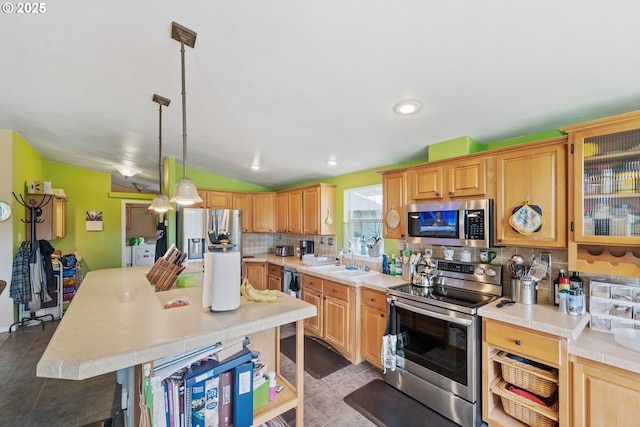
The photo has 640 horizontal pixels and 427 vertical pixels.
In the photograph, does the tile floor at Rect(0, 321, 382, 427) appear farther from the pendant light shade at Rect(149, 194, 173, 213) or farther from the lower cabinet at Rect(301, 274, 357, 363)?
the pendant light shade at Rect(149, 194, 173, 213)

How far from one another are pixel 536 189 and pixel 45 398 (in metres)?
4.29

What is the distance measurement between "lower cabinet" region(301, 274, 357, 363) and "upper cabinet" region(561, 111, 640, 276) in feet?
6.11

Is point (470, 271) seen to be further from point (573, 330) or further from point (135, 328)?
point (135, 328)

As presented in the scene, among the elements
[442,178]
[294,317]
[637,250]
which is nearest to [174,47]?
[294,317]

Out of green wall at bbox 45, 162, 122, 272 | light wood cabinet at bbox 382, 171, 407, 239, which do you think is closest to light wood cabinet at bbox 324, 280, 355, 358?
light wood cabinet at bbox 382, 171, 407, 239

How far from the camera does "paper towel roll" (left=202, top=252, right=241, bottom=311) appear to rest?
1.32 metres

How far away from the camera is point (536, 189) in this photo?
1.94 m

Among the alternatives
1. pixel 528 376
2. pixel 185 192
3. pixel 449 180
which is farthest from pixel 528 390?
pixel 185 192

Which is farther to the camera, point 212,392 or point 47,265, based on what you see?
point 47,265

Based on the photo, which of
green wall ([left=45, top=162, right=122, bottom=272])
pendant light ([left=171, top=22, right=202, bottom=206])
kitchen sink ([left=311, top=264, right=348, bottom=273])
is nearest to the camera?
pendant light ([left=171, top=22, right=202, bottom=206])

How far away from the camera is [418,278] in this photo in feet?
8.82

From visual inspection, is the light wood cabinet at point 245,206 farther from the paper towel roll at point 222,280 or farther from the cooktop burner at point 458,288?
the paper towel roll at point 222,280

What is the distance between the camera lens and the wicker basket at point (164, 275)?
222 centimetres

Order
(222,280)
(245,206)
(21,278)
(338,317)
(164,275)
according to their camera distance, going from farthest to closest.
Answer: (245,206)
(21,278)
(338,317)
(164,275)
(222,280)
